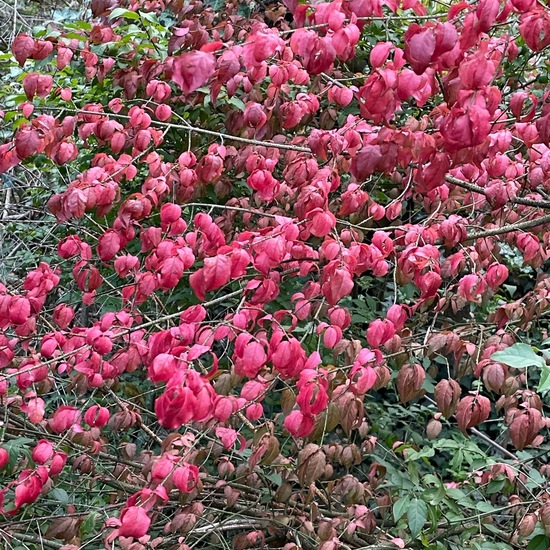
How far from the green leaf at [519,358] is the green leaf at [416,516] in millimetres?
976

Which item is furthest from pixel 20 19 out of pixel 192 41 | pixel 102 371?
pixel 102 371

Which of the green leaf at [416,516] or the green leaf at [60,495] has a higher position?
the green leaf at [416,516]

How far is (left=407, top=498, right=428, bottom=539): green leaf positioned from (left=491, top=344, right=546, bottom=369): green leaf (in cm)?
98

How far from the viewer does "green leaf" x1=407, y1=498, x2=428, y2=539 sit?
1.99 meters

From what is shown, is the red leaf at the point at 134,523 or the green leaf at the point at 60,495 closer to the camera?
the red leaf at the point at 134,523

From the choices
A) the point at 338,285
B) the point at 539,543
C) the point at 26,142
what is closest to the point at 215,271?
the point at 338,285

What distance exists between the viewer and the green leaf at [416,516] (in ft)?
6.52

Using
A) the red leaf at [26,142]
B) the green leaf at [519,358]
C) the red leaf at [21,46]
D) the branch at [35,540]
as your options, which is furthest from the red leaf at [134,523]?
the red leaf at [21,46]

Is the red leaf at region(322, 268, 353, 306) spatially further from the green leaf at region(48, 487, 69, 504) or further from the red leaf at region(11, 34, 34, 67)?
the red leaf at region(11, 34, 34, 67)

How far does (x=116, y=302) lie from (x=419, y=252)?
1.84 m

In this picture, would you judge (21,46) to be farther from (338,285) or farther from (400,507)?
(400,507)

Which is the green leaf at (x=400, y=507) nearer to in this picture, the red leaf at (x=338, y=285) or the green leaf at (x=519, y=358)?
the red leaf at (x=338, y=285)

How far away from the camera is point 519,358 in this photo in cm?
115

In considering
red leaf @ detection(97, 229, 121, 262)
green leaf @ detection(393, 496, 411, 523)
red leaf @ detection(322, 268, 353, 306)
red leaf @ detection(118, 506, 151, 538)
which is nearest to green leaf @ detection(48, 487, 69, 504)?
red leaf @ detection(118, 506, 151, 538)
